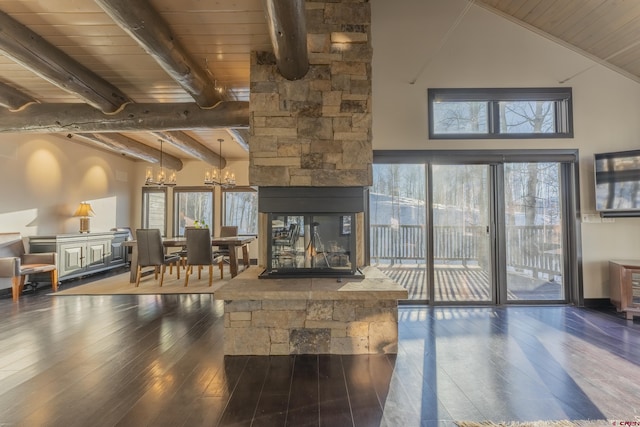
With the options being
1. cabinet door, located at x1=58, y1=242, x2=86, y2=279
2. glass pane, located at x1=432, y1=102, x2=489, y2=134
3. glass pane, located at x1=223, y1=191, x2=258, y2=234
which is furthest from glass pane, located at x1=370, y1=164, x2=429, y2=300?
cabinet door, located at x1=58, y1=242, x2=86, y2=279

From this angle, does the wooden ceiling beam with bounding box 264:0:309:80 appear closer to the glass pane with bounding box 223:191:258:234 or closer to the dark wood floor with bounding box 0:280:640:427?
the dark wood floor with bounding box 0:280:640:427

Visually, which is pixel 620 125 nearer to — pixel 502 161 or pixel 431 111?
pixel 502 161

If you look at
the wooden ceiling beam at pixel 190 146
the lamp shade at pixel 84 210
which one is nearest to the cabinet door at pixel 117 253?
the lamp shade at pixel 84 210

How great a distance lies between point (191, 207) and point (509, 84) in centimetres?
749

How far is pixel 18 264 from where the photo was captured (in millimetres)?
4293

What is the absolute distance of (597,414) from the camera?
1.74 meters

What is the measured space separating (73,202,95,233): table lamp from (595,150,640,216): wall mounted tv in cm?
866

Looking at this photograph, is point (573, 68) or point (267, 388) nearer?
point (267, 388)

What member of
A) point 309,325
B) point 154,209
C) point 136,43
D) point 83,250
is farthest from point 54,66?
point 154,209

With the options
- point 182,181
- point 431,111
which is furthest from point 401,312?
point 182,181

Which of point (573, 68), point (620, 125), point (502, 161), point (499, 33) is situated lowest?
point (502, 161)

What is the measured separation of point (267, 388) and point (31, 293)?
496cm

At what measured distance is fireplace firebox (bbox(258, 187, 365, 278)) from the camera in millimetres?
2887

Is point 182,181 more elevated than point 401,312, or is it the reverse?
point 182,181
